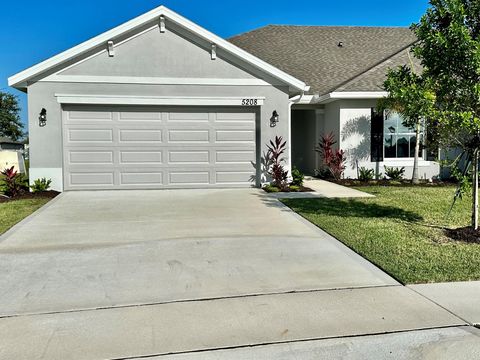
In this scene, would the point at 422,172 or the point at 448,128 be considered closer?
the point at 448,128

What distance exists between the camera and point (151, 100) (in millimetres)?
12000

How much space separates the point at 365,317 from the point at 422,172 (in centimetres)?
1233

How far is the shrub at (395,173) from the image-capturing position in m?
14.5

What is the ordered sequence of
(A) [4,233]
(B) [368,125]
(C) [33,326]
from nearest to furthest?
(C) [33,326] < (A) [4,233] < (B) [368,125]

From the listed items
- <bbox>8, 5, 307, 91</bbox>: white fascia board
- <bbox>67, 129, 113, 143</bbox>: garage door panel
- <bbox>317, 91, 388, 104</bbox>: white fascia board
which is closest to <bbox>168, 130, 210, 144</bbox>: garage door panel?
<bbox>67, 129, 113, 143</bbox>: garage door panel

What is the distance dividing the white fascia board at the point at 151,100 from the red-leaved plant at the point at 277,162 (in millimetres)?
1285

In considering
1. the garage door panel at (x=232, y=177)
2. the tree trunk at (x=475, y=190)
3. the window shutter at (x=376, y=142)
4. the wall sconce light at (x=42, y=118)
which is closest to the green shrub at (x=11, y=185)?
the wall sconce light at (x=42, y=118)

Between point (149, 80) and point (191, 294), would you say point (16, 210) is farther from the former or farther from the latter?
point (191, 294)

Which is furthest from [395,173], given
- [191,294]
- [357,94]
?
[191,294]

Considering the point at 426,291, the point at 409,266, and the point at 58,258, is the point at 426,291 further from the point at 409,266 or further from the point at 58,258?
the point at 58,258

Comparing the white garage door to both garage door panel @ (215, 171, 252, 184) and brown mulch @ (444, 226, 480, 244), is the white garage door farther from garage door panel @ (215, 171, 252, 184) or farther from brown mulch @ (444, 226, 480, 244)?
brown mulch @ (444, 226, 480, 244)

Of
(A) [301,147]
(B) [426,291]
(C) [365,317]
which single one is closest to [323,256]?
(B) [426,291]

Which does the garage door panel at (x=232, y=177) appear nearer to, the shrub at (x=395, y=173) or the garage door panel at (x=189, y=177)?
the garage door panel at (x=189, y=177)

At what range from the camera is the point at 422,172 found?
14.8 m
